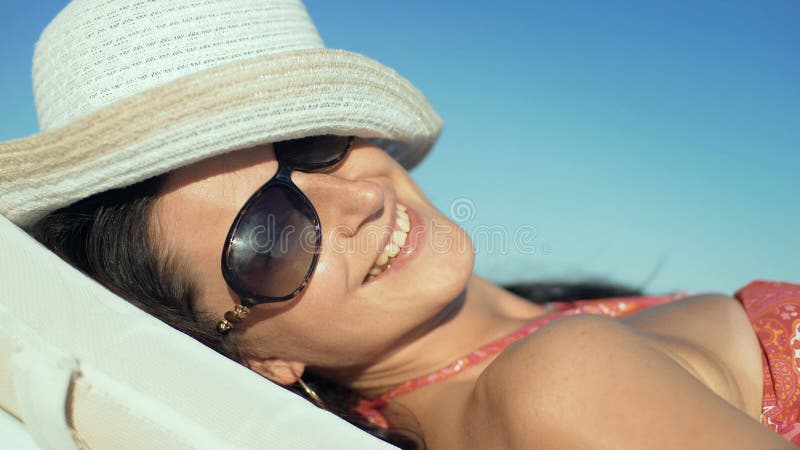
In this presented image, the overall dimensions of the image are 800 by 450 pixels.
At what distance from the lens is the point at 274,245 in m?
1.55

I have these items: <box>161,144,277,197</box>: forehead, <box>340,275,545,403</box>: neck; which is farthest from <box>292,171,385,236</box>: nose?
<box>340,275,545,403</box>: neck

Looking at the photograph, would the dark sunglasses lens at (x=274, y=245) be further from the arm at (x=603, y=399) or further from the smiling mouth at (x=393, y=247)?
the arm at (x=603, y=399)

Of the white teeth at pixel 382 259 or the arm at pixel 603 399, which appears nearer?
the arm at pixel 603 399

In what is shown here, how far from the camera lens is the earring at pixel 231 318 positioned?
1620mm

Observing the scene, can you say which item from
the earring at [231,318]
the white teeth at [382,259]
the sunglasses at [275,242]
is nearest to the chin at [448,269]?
the white teeth at [382,259]

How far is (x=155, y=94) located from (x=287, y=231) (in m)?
0.45

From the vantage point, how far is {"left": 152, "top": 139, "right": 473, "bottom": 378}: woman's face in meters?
1.53

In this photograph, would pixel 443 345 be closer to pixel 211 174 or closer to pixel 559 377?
pixel 559 377

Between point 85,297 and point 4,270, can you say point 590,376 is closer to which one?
point 85,297

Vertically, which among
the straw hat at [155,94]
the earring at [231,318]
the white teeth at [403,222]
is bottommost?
the earring at [231,318]

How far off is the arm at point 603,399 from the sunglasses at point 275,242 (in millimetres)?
565

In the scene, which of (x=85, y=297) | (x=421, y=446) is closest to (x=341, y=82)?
(x=85, y=297)

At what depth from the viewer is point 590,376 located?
47.7 inches

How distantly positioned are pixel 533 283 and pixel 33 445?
86.4 inches
